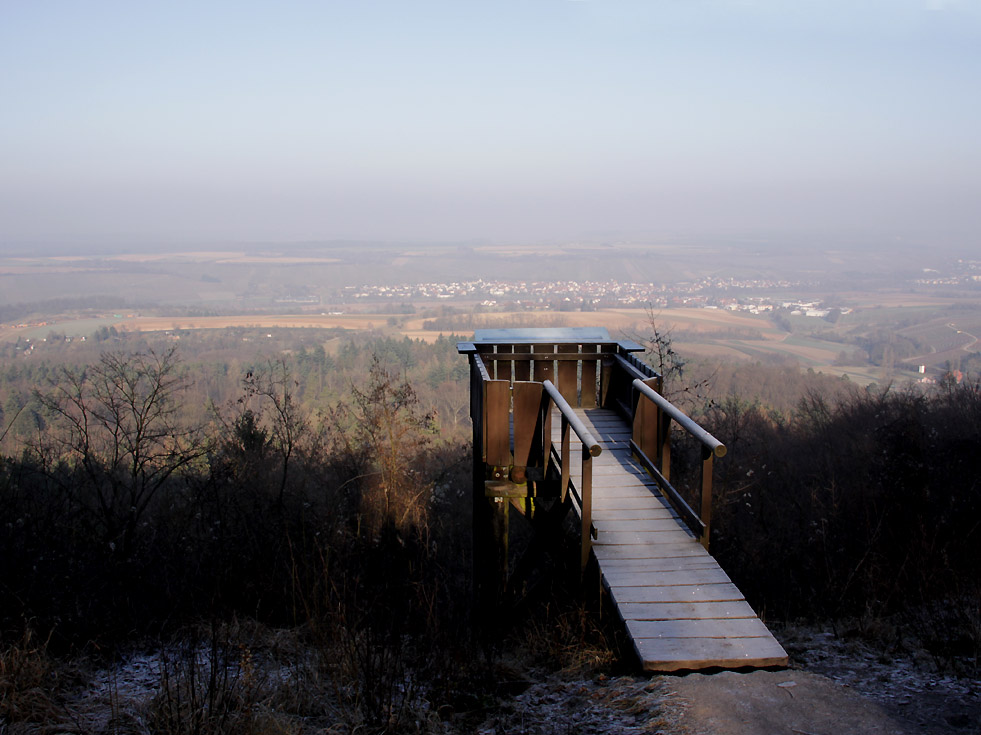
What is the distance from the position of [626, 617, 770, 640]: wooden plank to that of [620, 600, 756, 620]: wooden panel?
38mm

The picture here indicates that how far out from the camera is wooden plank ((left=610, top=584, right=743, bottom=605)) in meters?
4.48

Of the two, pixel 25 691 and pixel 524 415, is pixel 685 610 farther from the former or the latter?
pixel 25 691

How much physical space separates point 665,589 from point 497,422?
2491mm

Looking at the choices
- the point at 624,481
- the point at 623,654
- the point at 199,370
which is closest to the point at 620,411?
the point at 624,481

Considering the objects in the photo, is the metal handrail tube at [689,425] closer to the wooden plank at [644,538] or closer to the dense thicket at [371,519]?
the wooden plank at [644,538]

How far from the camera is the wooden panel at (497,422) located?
21.2 ft

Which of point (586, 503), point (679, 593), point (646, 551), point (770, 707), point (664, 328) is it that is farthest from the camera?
point (664, 328)

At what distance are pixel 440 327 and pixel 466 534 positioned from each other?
65886mm

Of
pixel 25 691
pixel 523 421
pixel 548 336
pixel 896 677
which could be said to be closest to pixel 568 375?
pixel 548 336

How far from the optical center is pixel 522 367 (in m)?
8.77

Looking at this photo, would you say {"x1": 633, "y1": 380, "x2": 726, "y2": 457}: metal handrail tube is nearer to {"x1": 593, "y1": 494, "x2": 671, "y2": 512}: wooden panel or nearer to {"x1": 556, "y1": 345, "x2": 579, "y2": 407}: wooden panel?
{"x1": 593, "y1": 494, "x2": 671, "y2": 512}: wooden panel

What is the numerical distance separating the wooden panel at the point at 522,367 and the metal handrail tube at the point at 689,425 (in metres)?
2.46

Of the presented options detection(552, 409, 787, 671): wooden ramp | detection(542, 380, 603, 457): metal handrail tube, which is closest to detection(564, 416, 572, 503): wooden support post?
detection(542, 380, 603, 457): metal handrail tube

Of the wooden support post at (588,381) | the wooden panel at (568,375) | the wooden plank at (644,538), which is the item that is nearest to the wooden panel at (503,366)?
the wooden panel at (568,375)
